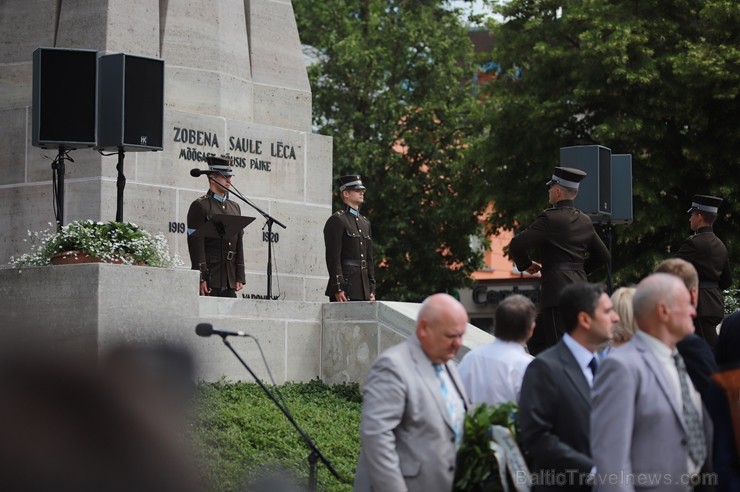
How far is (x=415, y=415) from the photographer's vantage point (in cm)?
593

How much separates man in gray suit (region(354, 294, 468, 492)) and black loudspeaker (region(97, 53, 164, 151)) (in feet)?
24.1

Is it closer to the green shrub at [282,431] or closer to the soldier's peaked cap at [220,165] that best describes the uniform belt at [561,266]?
the green shrub at [282,431]

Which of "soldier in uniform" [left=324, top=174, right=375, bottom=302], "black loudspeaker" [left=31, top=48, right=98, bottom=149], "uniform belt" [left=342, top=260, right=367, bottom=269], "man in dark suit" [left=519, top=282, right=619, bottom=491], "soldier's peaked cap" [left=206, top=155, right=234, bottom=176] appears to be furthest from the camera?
"uniform belt" [left=342, top=260, right=367, bottom=269]

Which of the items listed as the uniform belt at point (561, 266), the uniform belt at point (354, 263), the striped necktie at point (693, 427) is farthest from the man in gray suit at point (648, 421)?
the uniform belt at point (354, 263)

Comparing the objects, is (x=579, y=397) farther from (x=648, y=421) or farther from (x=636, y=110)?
(x=636, y=110)

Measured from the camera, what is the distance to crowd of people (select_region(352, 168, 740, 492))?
526cm

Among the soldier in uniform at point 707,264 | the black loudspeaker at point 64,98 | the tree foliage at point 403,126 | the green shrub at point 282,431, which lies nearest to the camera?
the green shrub at point 282,431

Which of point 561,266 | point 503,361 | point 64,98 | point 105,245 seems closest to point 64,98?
point 64,98

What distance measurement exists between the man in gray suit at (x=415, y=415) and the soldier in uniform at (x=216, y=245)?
301 inches

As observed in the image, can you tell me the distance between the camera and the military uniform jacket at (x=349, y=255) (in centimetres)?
1427

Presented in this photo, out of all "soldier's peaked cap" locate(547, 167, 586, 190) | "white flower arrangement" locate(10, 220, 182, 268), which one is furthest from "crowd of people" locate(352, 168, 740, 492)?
"white flower arrangement" locate(10, 220, 182, 268)

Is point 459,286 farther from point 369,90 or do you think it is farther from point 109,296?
point 109,296

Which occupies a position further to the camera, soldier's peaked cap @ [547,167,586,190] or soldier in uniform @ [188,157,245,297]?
soldier in uniform @ [188,157,245,297]

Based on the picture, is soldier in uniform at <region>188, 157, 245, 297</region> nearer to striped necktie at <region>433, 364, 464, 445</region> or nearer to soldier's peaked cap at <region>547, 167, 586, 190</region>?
soldier's peaked cap at <region>547, 167, 586, 190</region>
